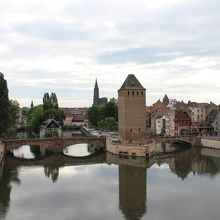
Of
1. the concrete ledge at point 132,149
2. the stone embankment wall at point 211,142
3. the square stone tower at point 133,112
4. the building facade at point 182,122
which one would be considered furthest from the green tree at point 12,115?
the stone embankment wall at point 211,142

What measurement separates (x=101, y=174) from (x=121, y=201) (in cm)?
1193

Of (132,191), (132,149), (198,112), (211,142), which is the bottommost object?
(132,191)

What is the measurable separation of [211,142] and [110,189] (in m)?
33.3

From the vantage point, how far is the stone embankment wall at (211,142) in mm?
61775

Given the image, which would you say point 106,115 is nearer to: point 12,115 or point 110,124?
point 110,124

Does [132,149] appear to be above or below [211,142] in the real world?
below

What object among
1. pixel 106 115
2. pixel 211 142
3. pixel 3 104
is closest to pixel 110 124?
pixel 106 115

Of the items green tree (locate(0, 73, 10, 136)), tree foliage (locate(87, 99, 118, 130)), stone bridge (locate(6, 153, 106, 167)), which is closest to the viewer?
stone bridge (locate(6, 153, 106, 167))

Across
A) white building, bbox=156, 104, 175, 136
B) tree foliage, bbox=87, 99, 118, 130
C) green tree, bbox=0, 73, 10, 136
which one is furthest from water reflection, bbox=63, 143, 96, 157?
white building, bbox=156, 104, 175, 136

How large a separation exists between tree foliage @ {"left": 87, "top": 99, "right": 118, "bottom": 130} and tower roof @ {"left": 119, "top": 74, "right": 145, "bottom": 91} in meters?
24.8

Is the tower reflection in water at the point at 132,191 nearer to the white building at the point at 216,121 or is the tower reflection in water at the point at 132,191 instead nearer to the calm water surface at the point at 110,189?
the calm water surface at the point at 110,189

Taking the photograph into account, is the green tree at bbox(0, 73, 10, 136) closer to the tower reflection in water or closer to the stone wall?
the stone wall

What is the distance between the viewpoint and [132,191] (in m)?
34.4

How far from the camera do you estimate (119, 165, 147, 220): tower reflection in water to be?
2726 cm
